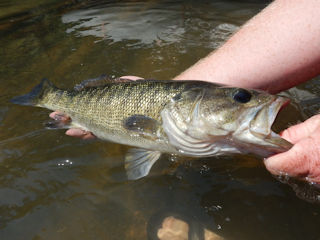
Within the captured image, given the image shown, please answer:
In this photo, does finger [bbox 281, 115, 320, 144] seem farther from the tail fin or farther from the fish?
the tail fin

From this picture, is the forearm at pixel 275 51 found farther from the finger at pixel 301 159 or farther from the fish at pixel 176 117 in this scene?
the finger at pixel 301 159

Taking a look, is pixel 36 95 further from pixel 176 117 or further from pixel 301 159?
pixel 301 159

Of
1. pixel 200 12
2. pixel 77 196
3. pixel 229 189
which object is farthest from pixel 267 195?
pixel 200 12

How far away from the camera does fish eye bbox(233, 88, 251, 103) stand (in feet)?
6.39

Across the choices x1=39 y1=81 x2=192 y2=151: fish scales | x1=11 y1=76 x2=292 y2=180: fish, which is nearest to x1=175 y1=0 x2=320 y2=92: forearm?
x1=11 y1=76 x2=292 y2=180: fish

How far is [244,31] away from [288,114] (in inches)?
51.6

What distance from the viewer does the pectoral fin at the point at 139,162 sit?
244 cm

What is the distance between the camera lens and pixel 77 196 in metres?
2.70

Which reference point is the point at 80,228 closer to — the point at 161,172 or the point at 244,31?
the point at 161,172

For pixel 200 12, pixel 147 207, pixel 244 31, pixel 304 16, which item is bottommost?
pixel 147 207

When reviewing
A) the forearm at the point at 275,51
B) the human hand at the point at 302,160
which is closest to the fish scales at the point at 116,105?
the forearm at the point at 275,51

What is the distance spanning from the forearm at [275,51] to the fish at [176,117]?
53 cm

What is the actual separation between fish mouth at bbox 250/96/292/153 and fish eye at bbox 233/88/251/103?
151mm

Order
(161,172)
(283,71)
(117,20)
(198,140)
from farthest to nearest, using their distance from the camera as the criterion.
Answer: (117,20) < (161,172) < (283,71) < (198,140)
